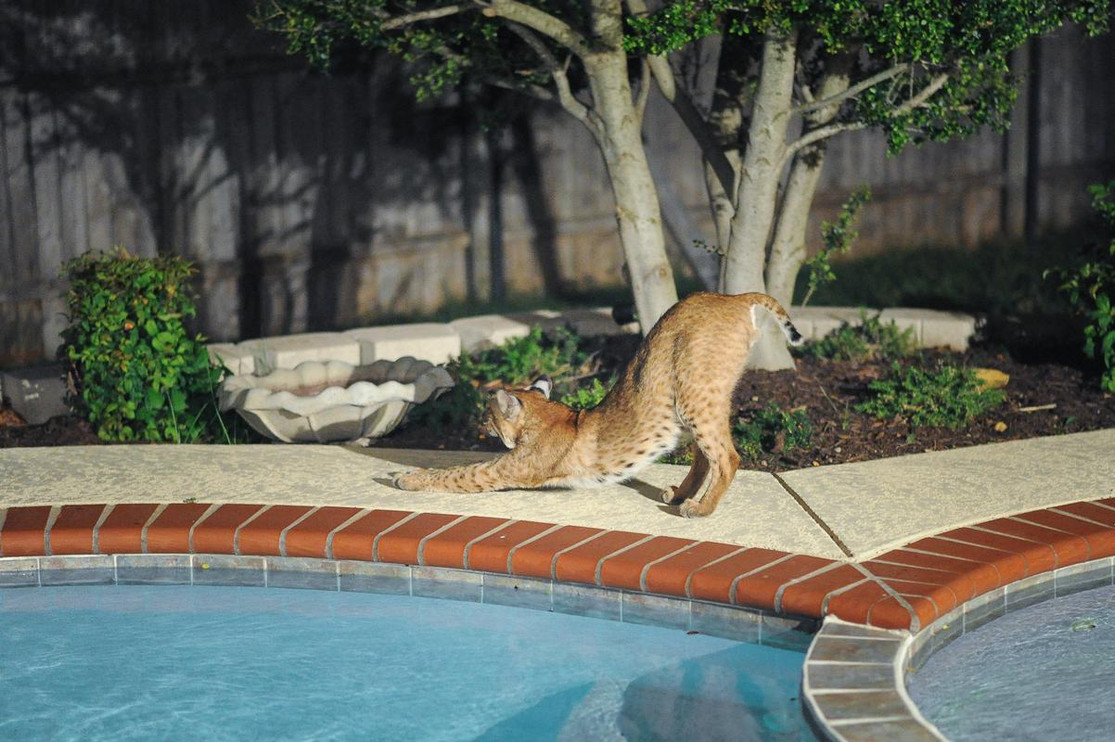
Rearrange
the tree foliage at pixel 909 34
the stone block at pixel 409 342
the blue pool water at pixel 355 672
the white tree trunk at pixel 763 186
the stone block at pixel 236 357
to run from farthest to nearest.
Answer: the stone block at pixel 409 342 < the stone block at pixel 236 357 < the white tree trunk at pixel 763 186 < the tree foliage at pixel 909 34 < the blue pool water at pixel 355 672

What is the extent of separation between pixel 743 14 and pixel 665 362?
99.5 inches

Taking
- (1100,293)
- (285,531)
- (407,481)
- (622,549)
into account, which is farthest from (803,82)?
(285,531)

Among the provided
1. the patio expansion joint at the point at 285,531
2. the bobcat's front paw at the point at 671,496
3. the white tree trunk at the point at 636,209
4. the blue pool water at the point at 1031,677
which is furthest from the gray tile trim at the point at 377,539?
the white tree trunk at the point at 636,209

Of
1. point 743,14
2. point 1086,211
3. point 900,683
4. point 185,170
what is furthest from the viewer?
point 1086,211

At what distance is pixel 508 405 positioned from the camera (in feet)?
18.7

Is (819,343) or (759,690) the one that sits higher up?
(819,343)

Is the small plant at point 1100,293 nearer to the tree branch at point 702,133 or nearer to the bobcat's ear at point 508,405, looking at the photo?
the tree branch at point 702,133

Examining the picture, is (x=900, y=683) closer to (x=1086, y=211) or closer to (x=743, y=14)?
(x=743, y=14)

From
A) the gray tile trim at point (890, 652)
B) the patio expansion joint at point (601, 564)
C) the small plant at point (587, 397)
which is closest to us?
the gray tile trim at point (890, 652)

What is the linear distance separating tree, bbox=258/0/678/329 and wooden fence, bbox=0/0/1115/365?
148 centimetres

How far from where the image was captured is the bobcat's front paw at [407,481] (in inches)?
237

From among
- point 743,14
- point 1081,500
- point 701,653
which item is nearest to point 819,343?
point 743,14

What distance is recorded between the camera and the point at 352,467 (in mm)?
6434

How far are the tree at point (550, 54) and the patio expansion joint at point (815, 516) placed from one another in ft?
6.18
